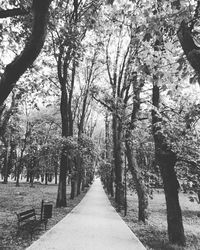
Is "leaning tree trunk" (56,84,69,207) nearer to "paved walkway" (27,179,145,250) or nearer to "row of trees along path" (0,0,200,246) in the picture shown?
"row of trees along path" (0,0,200,246)

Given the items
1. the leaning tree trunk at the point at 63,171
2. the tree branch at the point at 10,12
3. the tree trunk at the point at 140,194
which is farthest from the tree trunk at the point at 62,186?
the tree branch at the point at 10,12

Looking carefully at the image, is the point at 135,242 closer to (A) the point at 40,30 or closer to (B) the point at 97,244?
(B) the point at 97,244

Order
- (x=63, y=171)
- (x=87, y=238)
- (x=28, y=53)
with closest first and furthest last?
(x=28, y=53) < (x=87, y=238) < (x=63, y=171)

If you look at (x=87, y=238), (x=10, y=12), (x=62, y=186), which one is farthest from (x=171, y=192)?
(x=62, y=186)

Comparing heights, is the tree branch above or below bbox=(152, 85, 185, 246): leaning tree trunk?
above

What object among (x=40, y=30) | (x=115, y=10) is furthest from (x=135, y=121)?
(x=40, y=30)

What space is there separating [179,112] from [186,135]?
4.31 ft

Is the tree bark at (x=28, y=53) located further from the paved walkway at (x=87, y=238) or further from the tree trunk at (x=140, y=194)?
the tree trunk at (x=140, y=194)

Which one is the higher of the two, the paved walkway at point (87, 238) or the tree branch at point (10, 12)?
the tree branch at point (10, 12)

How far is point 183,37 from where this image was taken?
14.1ft

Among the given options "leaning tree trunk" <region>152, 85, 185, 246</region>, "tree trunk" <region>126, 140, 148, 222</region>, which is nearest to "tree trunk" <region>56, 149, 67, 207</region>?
"tree trunk" <region>126, 140, 148, 222</region>

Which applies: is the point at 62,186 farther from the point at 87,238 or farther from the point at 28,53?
the point at 28,53

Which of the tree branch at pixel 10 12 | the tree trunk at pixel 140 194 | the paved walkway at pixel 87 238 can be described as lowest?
the paved walkway at pixel 87 238

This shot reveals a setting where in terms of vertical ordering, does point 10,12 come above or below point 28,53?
above
